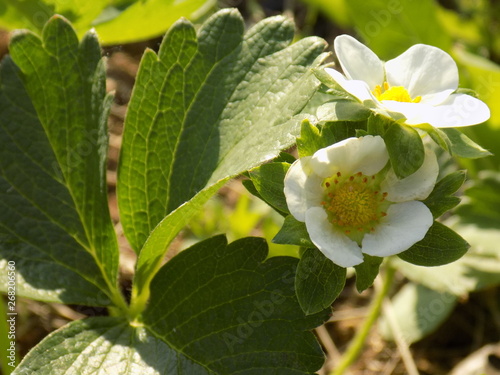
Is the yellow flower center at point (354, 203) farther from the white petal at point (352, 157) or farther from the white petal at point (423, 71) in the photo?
the white petal at point (423, 71)

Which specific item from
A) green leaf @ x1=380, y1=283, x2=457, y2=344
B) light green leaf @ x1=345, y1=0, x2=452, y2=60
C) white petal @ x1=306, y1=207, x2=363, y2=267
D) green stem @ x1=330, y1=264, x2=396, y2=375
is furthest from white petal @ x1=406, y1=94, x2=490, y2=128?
light green leaf @ x1=345, y1=0, x2=452, y2=60

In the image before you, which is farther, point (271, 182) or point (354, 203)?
point (354, 203)

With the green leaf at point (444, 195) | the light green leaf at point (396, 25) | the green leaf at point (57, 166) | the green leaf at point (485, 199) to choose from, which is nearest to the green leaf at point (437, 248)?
the green leaf at point (444, 195)

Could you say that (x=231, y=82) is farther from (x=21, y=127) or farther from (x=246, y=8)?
(x=246, y=8)

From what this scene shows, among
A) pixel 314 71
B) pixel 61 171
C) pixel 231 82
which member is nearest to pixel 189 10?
pixel 231 82

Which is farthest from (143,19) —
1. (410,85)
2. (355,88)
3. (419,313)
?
(419,313)

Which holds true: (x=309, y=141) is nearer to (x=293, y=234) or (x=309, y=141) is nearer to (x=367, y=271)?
(x=293, y=234)
